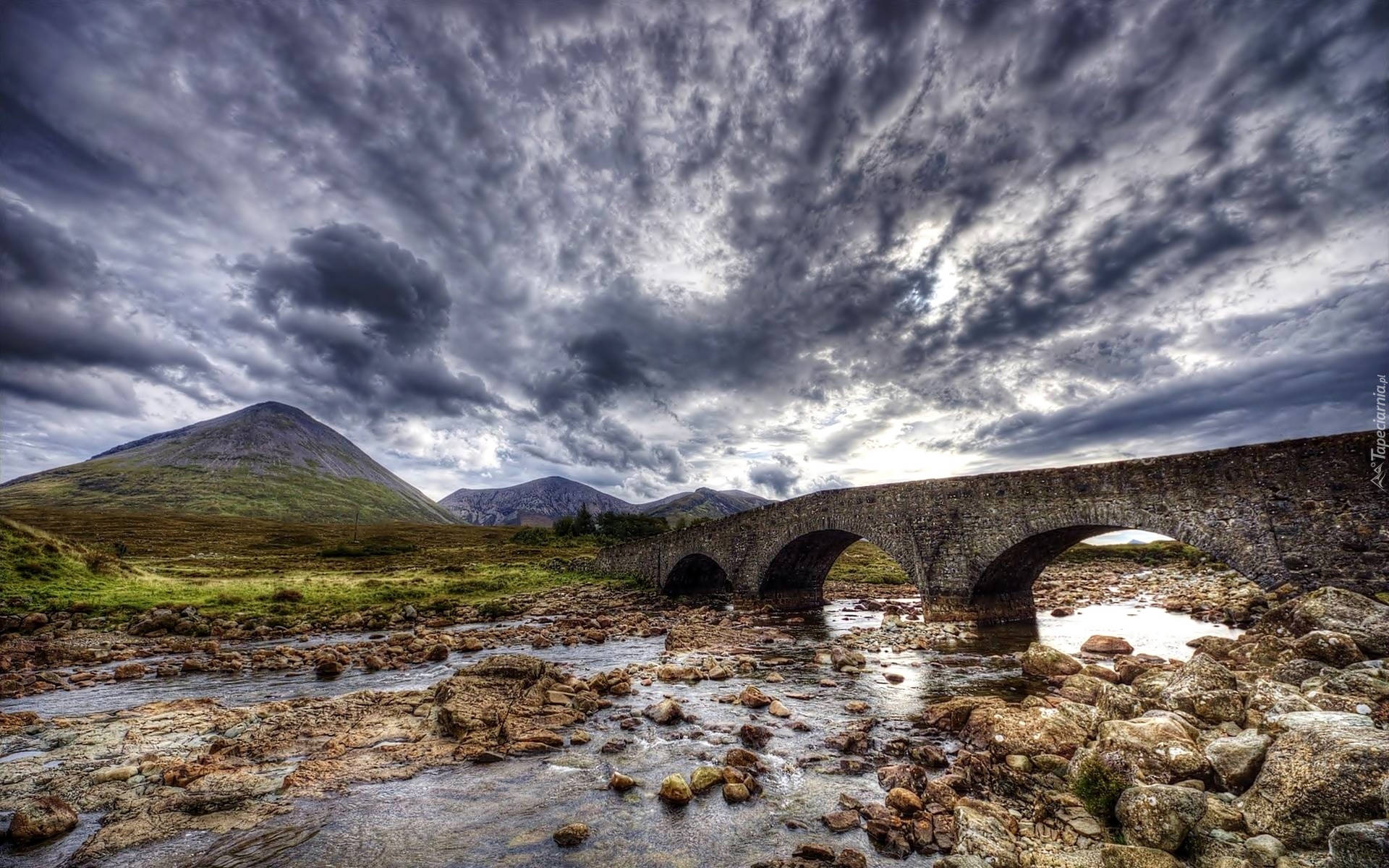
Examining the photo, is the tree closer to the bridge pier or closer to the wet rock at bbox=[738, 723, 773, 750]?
the bridge pier

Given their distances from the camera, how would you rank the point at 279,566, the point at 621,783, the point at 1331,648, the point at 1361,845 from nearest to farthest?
the point at 1361,845 < the point at 621,783 < the point at 1331,648 < the point at 279,566

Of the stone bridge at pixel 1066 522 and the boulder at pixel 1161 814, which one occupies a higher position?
the stone bridge at pixel 1066 522

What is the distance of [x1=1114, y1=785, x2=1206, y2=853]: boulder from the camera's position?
4.48 metres

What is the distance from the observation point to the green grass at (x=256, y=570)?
A: 76.3 feet

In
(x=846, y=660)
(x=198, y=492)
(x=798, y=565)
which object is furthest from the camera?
(x=198, y=492)

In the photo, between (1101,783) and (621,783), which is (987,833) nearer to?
(1101,783)

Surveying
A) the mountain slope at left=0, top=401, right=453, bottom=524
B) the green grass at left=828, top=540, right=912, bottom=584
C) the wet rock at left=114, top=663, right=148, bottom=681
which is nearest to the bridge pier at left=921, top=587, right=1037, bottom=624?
the green grass at left=828, top=540, right=912, bottom=584

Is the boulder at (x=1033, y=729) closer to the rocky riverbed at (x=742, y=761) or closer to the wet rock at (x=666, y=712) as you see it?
the rocky riverbed at (x=742, y=761)

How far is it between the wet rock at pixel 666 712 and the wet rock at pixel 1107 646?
1165 cm

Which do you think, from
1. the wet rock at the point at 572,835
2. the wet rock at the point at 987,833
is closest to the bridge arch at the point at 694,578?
the wet rock at the point at 572,835

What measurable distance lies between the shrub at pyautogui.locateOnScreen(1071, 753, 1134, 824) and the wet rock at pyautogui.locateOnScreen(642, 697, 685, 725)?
601 centimetres

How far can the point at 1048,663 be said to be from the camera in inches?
448

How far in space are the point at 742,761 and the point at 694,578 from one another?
97.2 ft

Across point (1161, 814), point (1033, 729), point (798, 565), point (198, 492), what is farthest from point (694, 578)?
point (198, 492)
